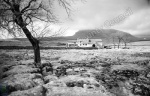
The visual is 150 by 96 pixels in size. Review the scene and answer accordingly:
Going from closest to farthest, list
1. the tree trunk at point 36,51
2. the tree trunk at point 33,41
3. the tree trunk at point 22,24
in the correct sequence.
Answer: the tree trunk at point 22,24
the tree trunk at point 33,41
the tree trunk at point 36,51

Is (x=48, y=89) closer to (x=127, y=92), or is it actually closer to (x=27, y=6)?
(x=127, y=92)

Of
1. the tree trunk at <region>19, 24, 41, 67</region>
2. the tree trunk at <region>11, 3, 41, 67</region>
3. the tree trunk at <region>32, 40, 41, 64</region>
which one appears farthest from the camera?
the tree trunk at <region>32, 40, 41, 64</region>

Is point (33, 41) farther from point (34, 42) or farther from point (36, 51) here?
point (36, 51)

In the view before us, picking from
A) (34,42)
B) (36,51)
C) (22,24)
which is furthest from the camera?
(36,51)

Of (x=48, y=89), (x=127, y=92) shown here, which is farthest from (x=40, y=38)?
(x=127, y=92)

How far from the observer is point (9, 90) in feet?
Answer: 14.7

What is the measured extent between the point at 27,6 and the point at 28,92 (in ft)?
21.6

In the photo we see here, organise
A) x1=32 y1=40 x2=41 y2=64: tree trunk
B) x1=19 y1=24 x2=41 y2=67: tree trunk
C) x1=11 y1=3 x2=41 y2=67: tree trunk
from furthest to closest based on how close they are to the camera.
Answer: x1=32 y1=40 x2=41 y2=64: tree trunk
x1=19 y1=24 x2=41 y2=67: tree trunk
x1=11 y1=3 x2=41 y2=67: tree trunk

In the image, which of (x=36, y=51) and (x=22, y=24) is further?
(x=36, y=51)

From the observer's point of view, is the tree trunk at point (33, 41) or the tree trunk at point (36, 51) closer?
the tree trunk at point (33, 41)

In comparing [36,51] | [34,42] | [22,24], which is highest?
[22,24]

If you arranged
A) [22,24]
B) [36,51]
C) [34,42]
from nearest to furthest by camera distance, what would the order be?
[22,24]
[34,42]
[36,51]

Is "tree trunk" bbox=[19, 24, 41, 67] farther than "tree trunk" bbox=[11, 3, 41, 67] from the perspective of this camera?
Yes

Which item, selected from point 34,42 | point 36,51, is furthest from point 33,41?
point 36,51
